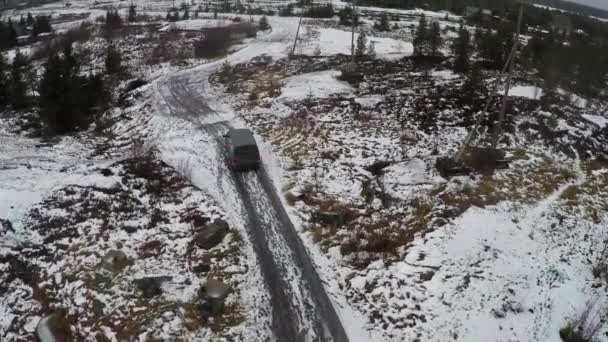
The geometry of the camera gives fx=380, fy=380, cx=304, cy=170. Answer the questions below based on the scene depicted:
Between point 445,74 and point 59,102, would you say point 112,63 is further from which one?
point 445,74

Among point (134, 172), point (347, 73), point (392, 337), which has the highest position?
point (347, 73)

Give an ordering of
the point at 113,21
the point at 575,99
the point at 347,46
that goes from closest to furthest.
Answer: the point at 575,99 < the point at 347,46 < the point at 113,21

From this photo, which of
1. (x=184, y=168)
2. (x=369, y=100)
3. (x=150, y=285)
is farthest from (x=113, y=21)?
(x=150, y=285)

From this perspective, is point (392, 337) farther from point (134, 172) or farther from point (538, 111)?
point (538, 111)

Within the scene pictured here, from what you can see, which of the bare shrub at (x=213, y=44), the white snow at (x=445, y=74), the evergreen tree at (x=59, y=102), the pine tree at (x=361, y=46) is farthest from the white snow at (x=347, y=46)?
the evergreen tree at (x=59, y=102)

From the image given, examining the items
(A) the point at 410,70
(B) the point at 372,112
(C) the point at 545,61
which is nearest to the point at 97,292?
(B) the point at 372,112

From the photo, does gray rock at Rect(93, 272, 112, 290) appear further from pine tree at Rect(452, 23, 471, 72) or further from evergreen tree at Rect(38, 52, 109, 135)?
pine tree at Rect(452, 23, 471, 72)

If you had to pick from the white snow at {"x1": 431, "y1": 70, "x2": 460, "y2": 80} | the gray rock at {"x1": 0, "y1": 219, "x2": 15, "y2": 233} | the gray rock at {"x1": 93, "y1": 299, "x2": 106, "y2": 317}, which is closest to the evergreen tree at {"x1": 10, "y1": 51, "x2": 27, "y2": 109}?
the gray rock at {"x1": 0, "y1": 219, "x2": 15, "y2": 233}
